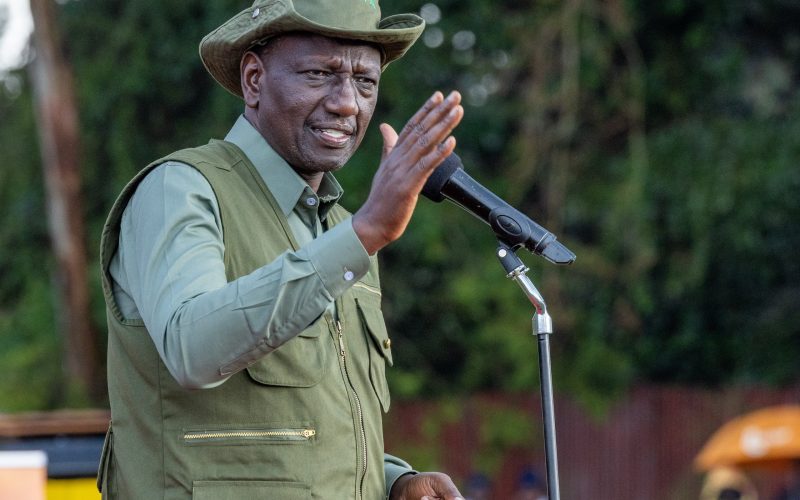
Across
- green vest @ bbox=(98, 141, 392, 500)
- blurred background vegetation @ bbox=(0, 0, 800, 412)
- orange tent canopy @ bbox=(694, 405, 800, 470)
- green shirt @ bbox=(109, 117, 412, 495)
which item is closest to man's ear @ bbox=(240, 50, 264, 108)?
green vest @ bbox=(98, 141, 392, 500)

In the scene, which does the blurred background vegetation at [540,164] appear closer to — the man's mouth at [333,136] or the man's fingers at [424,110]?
the man's mouth at [333,136]

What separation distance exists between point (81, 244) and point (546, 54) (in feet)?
15.4

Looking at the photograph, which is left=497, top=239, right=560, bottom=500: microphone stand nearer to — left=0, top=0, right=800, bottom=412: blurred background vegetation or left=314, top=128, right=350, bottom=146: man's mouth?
left=314, top=128, right=350, bottom=146: man's mouth

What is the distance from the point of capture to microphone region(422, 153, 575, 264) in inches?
106

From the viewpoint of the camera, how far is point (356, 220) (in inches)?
92.4

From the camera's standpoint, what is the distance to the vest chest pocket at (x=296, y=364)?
8.59 feet

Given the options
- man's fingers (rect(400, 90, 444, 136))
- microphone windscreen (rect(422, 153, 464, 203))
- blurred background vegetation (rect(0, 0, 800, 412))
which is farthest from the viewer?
blurred background vegetation (rect(0, 0, 800, 412))

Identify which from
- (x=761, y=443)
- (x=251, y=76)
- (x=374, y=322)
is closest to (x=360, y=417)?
(x=374, y=322)

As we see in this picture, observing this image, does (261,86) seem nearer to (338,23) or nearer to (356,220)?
(338,23)

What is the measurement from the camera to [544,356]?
107 inches

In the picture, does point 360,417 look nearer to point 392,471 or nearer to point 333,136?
point 392,471

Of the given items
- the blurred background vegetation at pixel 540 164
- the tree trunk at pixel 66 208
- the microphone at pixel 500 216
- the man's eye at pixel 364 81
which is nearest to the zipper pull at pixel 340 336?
the microphone at pixel 500 216

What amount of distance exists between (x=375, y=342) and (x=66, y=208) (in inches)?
381

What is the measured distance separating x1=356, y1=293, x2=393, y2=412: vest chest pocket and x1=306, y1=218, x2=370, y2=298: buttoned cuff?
2.25 ft
